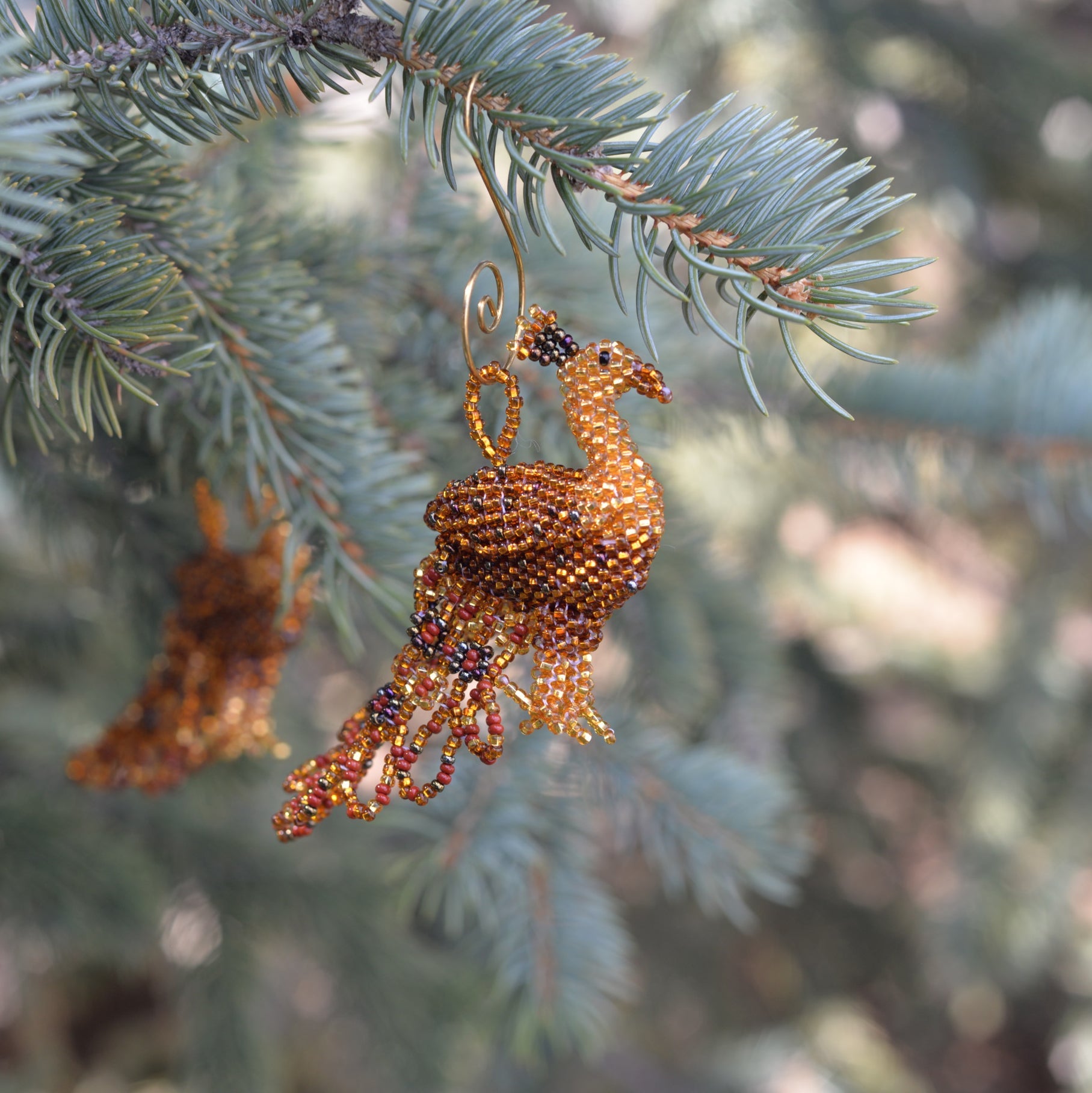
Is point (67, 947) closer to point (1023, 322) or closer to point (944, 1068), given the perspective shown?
point (1023, 322)

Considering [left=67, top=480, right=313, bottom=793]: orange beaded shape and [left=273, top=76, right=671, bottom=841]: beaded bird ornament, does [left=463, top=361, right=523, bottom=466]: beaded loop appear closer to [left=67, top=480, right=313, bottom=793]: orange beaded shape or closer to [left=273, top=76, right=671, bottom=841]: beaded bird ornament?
[left=273, top=76, right=671, bottom=841]: beaded bird ornament

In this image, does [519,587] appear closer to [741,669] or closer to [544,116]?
[544,116]

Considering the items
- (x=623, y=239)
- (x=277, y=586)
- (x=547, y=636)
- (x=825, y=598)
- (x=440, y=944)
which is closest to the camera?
(x=547, y=636)

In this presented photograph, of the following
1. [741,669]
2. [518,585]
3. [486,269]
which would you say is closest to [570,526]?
[518,585]

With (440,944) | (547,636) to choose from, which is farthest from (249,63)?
(440,944)

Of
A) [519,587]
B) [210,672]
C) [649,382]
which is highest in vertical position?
[649,382]

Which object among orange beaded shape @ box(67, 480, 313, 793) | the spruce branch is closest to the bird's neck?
the spruce branch
